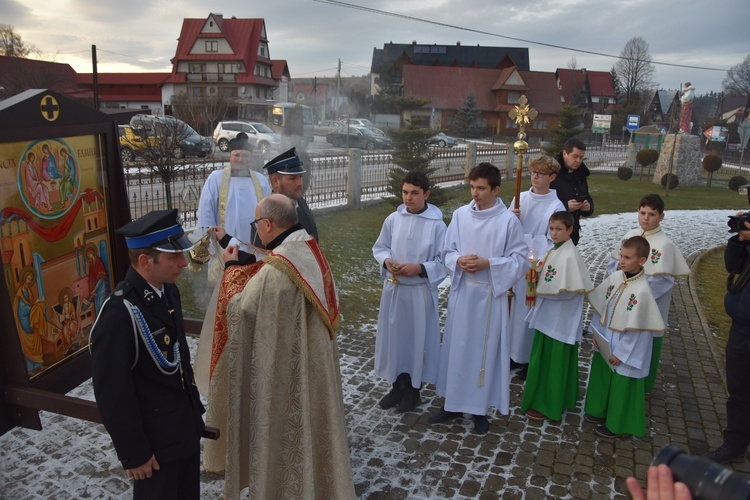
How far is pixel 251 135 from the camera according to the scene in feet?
88.0

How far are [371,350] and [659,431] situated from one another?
9.88 ft

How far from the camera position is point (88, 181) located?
374 centimetres

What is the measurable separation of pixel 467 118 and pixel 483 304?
4369 centimetres

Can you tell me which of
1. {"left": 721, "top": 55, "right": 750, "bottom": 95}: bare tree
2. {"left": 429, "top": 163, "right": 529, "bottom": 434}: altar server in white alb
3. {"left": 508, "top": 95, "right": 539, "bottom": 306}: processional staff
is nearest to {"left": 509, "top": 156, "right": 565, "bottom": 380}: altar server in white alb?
{"left": 508, "top": 95, "right": 539, "bottom": 306}: processional staff

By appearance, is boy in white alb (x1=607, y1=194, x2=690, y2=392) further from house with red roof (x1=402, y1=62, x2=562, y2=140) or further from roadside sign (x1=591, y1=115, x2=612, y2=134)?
house with red roof (x1=402, y1=62, x2=562, y2=140)

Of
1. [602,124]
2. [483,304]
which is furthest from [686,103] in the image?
[483,304]

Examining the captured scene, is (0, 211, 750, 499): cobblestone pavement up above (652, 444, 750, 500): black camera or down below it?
below

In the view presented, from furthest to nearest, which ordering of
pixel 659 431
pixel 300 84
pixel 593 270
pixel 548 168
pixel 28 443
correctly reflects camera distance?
pixel 300 84
pixel 593 270
pixel 548 168
pixel 659 431
pixel 28 443

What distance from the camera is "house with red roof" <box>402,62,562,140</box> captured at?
1944 inches

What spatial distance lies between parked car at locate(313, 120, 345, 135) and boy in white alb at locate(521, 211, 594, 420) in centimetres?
3370

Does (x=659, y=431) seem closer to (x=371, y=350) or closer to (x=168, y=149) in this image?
(x=371, y=350)

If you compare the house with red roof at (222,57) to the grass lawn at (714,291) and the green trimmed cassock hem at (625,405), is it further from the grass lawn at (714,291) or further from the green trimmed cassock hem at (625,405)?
the green trimmed cassock hem at (625,405)

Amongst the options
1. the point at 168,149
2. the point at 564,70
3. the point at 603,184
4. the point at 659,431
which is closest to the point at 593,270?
the point at 659,431

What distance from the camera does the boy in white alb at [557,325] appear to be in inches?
195
